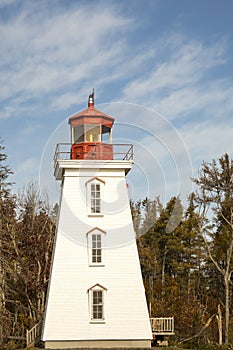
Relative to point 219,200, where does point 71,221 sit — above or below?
below

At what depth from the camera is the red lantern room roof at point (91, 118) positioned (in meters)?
24.2

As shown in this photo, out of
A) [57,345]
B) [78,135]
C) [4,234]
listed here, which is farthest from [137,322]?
[4,234]

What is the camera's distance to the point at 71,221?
24031 mm

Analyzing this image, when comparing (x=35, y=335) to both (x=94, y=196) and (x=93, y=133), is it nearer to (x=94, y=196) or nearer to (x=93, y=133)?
(x=94, y=196)

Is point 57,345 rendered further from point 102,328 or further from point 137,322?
point 137,322

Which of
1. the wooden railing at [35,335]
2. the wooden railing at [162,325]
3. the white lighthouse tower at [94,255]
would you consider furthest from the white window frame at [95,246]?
the wooden railing at [35,335]

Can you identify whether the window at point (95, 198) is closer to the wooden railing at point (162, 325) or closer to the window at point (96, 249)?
the window at point (96, 249)

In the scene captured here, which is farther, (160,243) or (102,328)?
(160,243)

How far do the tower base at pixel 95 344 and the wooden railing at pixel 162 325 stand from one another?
2.59 m

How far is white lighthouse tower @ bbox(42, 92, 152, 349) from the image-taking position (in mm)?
22828

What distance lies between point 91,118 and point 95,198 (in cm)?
356

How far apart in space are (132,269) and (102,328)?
2.76 metres

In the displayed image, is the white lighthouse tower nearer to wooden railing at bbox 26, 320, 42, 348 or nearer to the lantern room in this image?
the lantern room

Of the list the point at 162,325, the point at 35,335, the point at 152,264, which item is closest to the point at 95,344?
the point at 162,325
